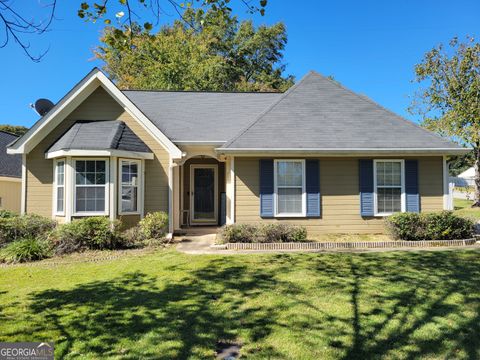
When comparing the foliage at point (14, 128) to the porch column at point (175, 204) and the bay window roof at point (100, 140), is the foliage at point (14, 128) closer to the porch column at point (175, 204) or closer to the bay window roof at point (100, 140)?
the bay window roof at point (100, 140)

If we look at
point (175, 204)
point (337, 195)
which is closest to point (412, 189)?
point (337, 195)

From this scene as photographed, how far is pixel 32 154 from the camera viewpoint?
10.8m

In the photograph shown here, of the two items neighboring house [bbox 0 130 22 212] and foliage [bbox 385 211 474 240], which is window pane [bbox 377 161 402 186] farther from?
neighboring house [bbox 0 130 22 212]

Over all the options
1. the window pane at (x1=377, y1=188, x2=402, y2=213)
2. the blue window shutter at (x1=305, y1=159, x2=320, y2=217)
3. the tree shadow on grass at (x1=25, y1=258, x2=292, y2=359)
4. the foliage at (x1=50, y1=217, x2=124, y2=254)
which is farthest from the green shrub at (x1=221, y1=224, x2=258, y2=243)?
the window pane at (x1=377, y1=188, x2=402, y2=213)

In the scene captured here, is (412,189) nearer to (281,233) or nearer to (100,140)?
(281,233)

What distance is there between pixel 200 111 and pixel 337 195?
6935 millimetres

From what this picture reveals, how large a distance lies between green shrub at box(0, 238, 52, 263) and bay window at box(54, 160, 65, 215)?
2.14 meters

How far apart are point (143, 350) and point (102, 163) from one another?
7.79 metres

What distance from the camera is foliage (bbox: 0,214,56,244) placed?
9180mm

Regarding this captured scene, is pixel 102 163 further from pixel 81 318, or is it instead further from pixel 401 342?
pixel 401 342

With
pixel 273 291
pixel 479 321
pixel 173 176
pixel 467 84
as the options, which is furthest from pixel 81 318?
pixel 467 84

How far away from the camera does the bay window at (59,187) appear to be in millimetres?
10453

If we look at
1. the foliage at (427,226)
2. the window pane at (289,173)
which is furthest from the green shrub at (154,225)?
the foliage at (427,226)

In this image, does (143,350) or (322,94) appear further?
(322,94)
